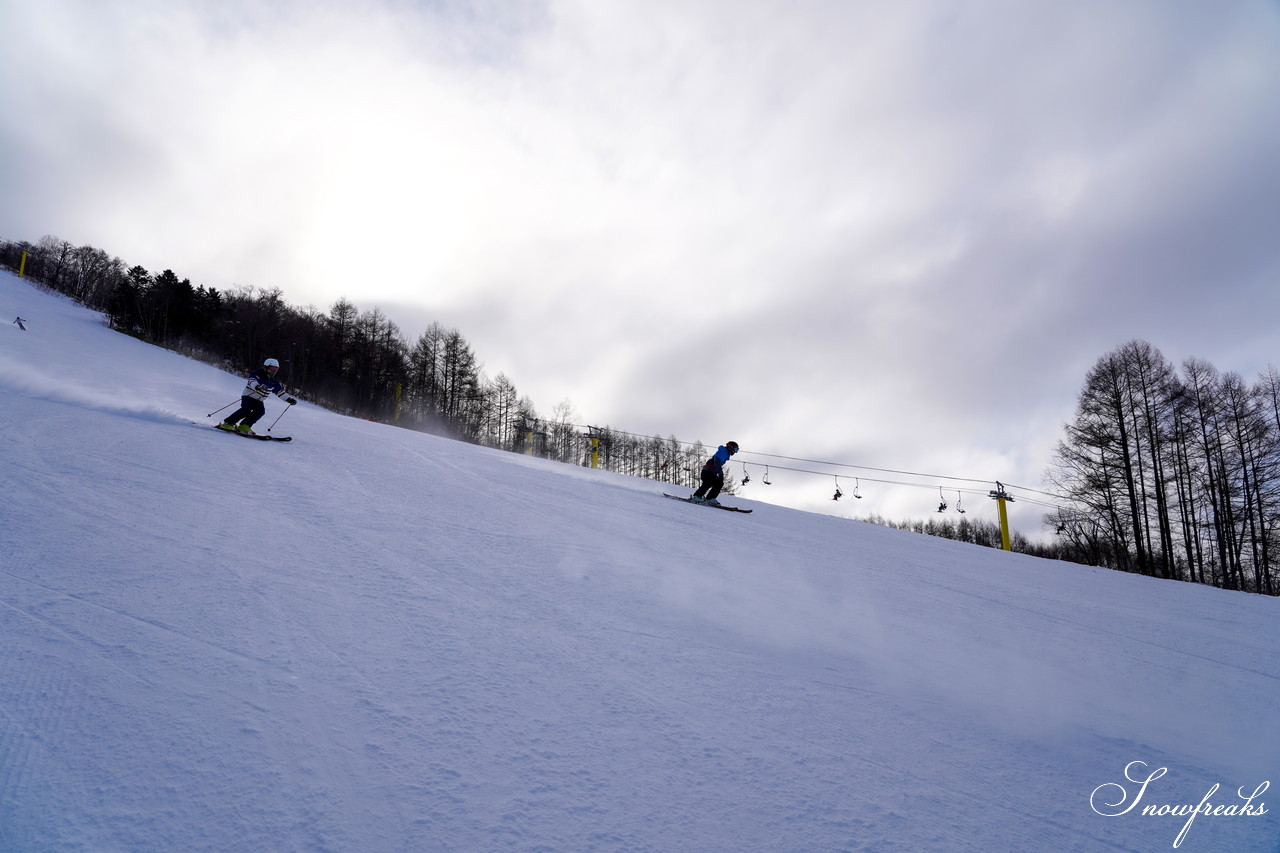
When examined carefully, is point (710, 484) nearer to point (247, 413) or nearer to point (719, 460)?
point (719, 460)

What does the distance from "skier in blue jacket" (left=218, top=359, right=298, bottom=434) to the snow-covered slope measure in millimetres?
2890

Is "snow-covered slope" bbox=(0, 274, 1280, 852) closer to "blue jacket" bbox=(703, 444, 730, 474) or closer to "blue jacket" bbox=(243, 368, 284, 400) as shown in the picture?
"blue jacket" bbox=(243, 368, 284, 400)

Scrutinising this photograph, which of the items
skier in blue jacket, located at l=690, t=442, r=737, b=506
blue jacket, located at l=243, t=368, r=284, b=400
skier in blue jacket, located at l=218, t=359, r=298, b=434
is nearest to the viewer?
skier in blue jacket, located at l=218, t=359, r=298, b=434

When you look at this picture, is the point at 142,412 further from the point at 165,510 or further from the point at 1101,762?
the point at 1101,762

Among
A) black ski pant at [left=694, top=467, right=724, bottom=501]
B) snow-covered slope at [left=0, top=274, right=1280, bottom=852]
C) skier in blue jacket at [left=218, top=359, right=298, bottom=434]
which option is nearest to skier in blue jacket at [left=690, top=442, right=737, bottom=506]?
black ski pant at [left=694, top=467, right=724, bottom=501]

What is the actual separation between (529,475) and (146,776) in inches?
353

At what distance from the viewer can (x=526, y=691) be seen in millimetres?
2867

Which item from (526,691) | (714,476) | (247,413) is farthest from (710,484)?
(526,691)

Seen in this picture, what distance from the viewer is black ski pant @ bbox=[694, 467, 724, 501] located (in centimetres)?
1261

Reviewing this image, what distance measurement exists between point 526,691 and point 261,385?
33.7 ft

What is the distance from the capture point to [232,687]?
2543 mm

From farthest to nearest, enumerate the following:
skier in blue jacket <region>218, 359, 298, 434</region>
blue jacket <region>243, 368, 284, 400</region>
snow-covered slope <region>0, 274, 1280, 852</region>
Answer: blue jacket <region>243, 368, 284, 400</region> < skier in blue jacket <region>218, 359, 298, 434</region> < snow-covered slope <region>0, 274, 1280, 852</region>

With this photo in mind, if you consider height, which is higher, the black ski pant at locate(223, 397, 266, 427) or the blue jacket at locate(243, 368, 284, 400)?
the blue jacket at locate(243, 368, 284, 400)

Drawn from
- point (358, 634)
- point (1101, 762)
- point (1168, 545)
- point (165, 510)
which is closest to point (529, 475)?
point (165, 510)
